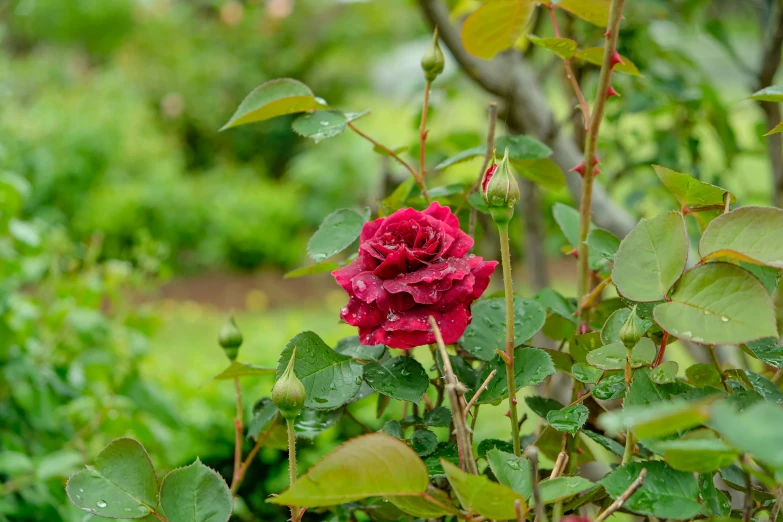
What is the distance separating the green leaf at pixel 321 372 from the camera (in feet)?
Result: 1.35

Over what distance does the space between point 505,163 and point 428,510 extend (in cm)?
17

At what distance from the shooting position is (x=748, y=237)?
14.1 inches

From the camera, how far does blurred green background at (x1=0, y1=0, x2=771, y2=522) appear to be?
3.56 ft

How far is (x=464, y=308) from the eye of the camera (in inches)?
16.4

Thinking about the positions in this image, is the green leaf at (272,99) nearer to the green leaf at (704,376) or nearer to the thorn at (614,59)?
the thorn at (614,59)

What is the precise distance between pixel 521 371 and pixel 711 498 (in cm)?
12

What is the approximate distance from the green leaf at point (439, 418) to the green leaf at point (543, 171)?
20cm

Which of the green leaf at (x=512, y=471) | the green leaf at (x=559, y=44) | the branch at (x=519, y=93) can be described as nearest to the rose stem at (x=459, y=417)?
the green leaf at (x=512, y=471)

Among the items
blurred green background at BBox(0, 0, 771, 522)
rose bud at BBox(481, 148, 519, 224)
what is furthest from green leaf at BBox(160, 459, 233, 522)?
blurred green background at BBox(0, 0, 771, 522)

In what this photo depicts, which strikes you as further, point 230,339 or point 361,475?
point 230,339

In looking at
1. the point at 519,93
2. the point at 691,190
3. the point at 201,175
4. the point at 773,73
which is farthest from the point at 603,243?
the point at 201,175

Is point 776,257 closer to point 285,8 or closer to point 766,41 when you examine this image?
point 766,41

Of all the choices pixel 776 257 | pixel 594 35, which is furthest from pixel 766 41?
pixel 776 257

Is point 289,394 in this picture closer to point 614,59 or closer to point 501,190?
point 501,190
